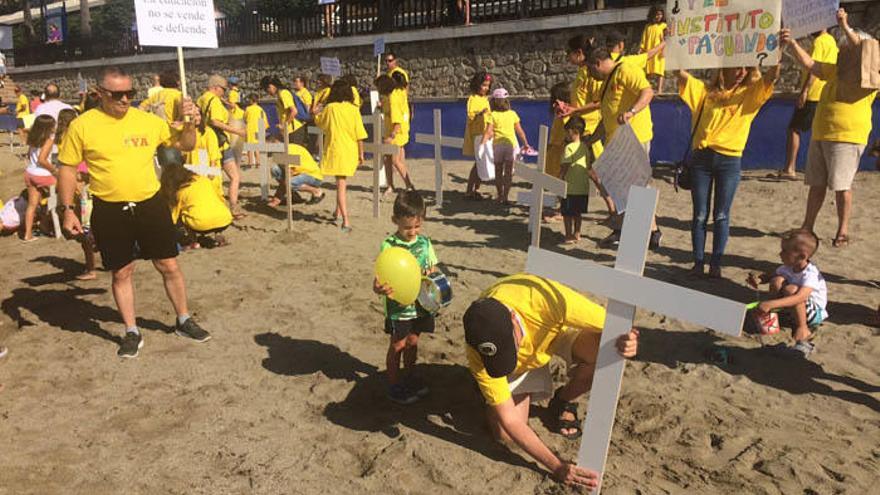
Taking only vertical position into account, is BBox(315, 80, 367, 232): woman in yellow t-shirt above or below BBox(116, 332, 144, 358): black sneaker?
above

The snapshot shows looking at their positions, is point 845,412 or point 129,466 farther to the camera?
point 845,412

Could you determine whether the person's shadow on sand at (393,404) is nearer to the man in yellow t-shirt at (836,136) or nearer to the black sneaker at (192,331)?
the black sneaker at (192,331)

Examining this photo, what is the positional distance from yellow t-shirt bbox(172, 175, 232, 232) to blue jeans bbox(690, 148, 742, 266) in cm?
524

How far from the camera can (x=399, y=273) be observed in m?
3.26

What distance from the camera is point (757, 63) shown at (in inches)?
180

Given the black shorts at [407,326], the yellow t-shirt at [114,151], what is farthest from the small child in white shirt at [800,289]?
the yellow t-shirt at [114,151]

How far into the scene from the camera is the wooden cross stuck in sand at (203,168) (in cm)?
731

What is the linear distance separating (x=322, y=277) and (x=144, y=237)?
2106 mm

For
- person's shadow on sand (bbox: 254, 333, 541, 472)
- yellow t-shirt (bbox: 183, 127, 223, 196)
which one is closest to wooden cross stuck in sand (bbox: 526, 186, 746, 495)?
person's shadow on sand (bbox: 254, 333, 541, 472)

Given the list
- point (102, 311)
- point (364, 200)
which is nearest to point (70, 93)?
point (364, 200)

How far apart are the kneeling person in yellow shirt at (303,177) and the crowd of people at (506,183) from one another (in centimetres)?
4

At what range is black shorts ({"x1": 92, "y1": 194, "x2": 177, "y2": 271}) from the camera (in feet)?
14.3

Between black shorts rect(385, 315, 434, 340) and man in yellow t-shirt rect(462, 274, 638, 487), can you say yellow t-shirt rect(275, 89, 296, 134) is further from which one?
man in yellow t-shirt rect(462, 274, 638, 487)

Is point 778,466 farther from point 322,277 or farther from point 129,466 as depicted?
point 322,277
